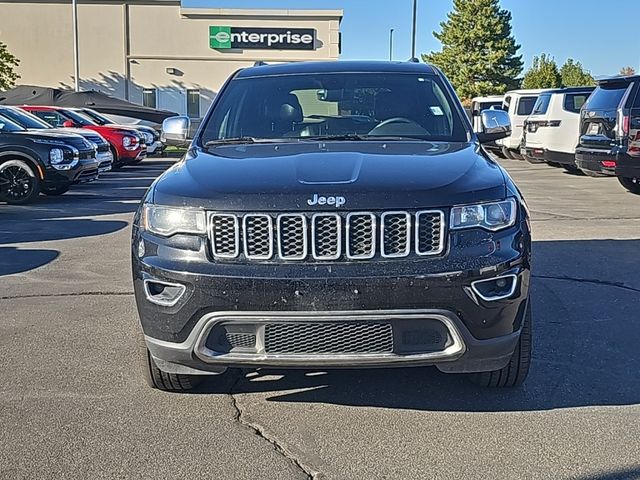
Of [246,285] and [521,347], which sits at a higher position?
[246,285]

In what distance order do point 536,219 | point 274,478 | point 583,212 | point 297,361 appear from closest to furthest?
point 274,478, point 297,361, point 536,219, point 583,212

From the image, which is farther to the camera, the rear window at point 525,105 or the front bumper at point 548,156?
the rear window at point 525,105

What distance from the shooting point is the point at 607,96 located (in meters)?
12.7

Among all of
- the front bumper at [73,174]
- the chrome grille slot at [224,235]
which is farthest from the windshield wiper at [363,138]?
the front bumper at [73,174]

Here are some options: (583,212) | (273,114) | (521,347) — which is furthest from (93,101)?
(521,347)

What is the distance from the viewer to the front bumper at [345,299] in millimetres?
3295

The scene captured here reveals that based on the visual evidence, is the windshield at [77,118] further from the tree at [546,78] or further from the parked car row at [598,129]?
the tree at [546,78]

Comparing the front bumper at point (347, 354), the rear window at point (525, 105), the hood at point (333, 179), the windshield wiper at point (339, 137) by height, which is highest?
the windshield wiper at point (339, 137)

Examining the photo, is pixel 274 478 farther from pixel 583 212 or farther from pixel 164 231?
pixel 583 212

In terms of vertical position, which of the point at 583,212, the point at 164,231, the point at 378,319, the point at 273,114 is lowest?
the point at 583,212

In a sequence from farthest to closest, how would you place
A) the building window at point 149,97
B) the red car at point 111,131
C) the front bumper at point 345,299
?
the building window at point 149,97
the red car at point 111,131
the front bumper at point 345,299

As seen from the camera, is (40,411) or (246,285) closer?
(246,285)

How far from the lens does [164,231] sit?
3.53 meters

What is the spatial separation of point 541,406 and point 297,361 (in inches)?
51.7
